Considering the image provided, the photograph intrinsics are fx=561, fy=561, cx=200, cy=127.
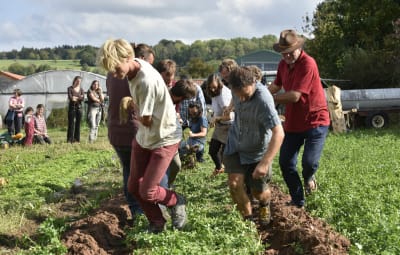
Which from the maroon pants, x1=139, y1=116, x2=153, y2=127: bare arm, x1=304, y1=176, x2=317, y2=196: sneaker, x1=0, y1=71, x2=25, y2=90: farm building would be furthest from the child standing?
x1=0, y1=71, x2=25, y2=90: farm building

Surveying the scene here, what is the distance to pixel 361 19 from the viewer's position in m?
32.7

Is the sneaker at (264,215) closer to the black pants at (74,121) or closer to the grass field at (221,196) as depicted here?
the grass field at (221,196)

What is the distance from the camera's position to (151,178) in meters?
5.07

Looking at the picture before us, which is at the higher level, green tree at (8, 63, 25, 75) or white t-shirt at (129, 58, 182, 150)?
green tree at (8, 63, 25, 75)

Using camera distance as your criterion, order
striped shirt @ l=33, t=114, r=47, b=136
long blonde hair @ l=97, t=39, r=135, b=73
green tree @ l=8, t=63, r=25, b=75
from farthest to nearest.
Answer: green tree @ l=8, t=63, r=25, b=75
striped shirt @ l=33, t=114, r=47, b=136
long blonde hair @ l=97, t=39, r=135, b=73

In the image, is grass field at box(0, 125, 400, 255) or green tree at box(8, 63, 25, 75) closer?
grass field at box(0, 125, 400, 255)

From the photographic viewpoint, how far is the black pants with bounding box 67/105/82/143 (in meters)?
15.9

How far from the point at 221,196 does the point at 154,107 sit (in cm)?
248

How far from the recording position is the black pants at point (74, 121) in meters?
15.9

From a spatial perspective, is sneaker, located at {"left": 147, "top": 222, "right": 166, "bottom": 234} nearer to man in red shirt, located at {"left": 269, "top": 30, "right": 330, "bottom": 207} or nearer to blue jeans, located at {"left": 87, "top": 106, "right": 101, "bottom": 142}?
man in red shirt, located at {"left": 269, "top": 30, "right": 330, "bottom": 207}

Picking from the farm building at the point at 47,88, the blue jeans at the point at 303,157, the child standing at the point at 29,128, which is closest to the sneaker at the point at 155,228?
the blue jeans at the point at 303,157

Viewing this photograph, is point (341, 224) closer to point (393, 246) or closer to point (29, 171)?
point (393, 246)

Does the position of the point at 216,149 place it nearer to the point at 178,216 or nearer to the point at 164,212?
the point at 164,212

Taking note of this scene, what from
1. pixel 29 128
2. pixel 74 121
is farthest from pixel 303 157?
pixel 29 128
